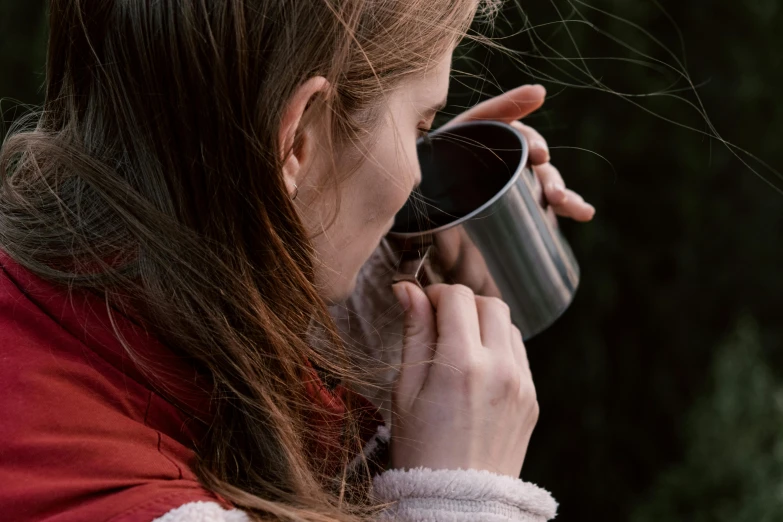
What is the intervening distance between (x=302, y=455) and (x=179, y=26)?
422 mm

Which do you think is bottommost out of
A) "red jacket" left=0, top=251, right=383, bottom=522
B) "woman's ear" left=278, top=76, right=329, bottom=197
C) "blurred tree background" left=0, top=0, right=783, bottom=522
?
"blurred tree background" left=0, top=0, right=783, bottom=522

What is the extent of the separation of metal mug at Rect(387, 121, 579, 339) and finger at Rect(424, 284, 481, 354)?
47 mm

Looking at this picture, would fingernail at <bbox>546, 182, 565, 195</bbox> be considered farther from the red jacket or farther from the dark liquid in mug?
the red jacket

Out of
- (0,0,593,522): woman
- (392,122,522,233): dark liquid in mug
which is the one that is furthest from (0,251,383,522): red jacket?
(392,122,522,233): dark liquid in mug

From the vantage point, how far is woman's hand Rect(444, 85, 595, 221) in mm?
1155

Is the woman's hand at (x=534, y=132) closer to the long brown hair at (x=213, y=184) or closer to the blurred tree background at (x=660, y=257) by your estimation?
the long brown hair at (x=213, y=184)

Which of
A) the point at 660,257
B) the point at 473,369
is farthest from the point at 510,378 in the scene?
the point at 660,257

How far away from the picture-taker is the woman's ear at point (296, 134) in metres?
0.80

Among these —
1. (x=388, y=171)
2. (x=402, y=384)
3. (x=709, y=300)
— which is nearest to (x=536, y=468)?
(x=709, y=300)

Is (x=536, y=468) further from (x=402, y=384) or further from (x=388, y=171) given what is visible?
(x=388, y=171)

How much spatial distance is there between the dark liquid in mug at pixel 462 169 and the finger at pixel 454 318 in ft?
0.57

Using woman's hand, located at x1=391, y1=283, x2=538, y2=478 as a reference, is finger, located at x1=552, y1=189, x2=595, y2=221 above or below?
below

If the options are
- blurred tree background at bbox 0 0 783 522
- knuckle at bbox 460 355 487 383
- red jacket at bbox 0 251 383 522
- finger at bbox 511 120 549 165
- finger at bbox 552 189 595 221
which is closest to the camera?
red jacket at bbox 0 251 383 522

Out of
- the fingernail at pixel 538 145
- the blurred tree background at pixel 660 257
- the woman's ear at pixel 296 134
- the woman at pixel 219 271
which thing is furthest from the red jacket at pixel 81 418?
the blurred tree background at pixel 660 257
